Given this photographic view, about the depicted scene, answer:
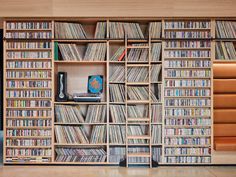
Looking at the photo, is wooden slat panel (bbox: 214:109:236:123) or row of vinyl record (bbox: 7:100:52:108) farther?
wooden slat panel (bbox: 214:109:236:123)

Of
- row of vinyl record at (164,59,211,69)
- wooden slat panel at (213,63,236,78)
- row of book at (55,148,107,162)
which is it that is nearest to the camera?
row of vinyl record at (164,59,211,69)

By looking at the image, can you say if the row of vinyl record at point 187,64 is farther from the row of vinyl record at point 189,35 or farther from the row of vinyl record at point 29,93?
the row of vinyl record at point 29,93

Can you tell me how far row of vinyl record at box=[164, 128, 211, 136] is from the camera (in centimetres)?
514

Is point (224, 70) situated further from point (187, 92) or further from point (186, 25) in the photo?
point (186, 25)

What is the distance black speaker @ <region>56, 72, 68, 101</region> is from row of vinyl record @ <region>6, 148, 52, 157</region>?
2.98 feet

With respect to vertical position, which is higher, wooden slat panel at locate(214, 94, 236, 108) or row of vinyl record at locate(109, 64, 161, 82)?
row of vinyl record at locate(109, 64, 161, 82)

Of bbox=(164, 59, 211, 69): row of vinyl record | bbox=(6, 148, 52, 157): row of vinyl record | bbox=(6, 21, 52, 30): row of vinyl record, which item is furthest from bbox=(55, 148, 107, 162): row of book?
bbox=(6, 21, 52, 30): row of vinyl record

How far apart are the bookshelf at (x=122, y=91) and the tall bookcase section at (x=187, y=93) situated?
16 millimetres

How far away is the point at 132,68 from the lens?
5.24 m

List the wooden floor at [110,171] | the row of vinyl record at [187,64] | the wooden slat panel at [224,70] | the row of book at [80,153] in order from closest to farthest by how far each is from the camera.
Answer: the wooden floor at [110,171], the row of vinyl record at [187,64], the row of book at [80,153], the wooden slat panel at [224,70]

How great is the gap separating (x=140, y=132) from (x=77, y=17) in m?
2.22

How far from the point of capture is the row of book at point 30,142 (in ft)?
16.9

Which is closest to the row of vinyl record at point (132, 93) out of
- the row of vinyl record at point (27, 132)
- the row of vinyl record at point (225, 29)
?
the row of vinyl record at point (27, 132)

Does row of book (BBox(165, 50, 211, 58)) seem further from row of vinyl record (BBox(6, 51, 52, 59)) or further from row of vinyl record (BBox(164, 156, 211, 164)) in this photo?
row of vinyl record (BBox(6, 51, 52, 59))
